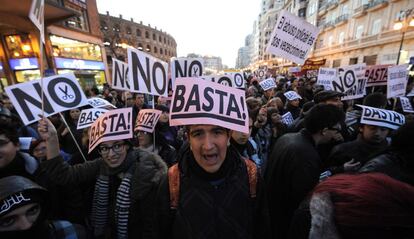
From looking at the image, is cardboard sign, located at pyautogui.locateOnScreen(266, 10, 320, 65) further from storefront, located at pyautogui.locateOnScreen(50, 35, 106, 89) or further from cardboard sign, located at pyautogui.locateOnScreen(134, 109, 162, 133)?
storefront, located at pyautogui.locateOnScreen(50, 35, 106, 89)

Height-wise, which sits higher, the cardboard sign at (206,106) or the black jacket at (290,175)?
the cardboard sign at (206,106)

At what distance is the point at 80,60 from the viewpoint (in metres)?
19.1

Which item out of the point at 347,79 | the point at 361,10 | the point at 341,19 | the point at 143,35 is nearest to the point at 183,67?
the point at 347,79

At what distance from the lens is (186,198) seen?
5.05 ft

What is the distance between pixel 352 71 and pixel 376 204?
578cm

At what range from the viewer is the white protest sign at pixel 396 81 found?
4.99m

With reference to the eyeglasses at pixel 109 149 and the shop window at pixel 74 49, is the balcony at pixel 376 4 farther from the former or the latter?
the shop window at pixel 74 49

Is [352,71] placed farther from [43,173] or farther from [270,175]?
[43,173]

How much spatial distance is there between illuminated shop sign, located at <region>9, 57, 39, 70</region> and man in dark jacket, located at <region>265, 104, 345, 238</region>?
18636 millimetres

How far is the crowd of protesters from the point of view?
954mm

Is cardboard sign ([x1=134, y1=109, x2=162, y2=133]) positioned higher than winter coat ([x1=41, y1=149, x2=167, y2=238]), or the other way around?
cardboard sign ([x1=134, y1=109, x2=162, y2=133])

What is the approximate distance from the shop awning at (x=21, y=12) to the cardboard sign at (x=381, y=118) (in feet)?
52.4

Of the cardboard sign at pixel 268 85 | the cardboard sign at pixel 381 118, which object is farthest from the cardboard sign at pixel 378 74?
the cardboard sign at pixel 381 118

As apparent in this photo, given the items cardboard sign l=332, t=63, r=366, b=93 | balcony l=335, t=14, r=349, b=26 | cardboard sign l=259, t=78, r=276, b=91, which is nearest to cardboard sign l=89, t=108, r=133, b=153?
cardboard sign l=332, t=63, r=366, b=93
